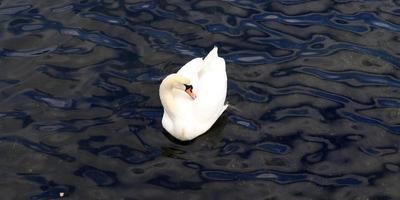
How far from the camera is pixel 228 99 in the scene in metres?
14.2

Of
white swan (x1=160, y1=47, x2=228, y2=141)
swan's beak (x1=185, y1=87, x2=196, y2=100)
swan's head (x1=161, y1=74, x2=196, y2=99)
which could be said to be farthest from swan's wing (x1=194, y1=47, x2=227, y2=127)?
swan's head (x1=161, y1=74, x2=196, y2=99)

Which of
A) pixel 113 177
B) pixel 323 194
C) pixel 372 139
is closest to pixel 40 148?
pixel 113 177

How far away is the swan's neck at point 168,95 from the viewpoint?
13.1m

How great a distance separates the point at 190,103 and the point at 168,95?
0.47 meters

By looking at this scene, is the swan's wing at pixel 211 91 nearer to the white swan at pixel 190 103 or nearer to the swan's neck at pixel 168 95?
the white swan at pixel 190 103

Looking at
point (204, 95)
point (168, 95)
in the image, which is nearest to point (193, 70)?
point (204, 95)

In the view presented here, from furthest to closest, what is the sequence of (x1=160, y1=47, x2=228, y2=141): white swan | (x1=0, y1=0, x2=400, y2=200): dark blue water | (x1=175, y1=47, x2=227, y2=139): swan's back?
(x1=175, y1=47, x2=227, y2=139): swan's back, (x1=160, y1=47, x2=228, y2=141): white swan, (x1=0, y1=0, x2=400, y2=200): dark blue water

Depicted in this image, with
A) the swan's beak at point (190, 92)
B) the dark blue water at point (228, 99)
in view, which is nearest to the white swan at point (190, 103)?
the swan's beak at point (190, 92)

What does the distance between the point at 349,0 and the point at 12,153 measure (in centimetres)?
891

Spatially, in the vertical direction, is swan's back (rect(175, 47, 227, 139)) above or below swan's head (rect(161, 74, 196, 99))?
below

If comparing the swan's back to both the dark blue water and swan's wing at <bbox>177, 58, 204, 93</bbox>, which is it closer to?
swan's wing at <bbox>177, 58, 204, 93</bbox>

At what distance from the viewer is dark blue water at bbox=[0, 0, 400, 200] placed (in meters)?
12.2

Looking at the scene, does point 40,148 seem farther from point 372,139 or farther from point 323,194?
point 372,139

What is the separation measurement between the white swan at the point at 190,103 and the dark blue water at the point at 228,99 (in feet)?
0.93
